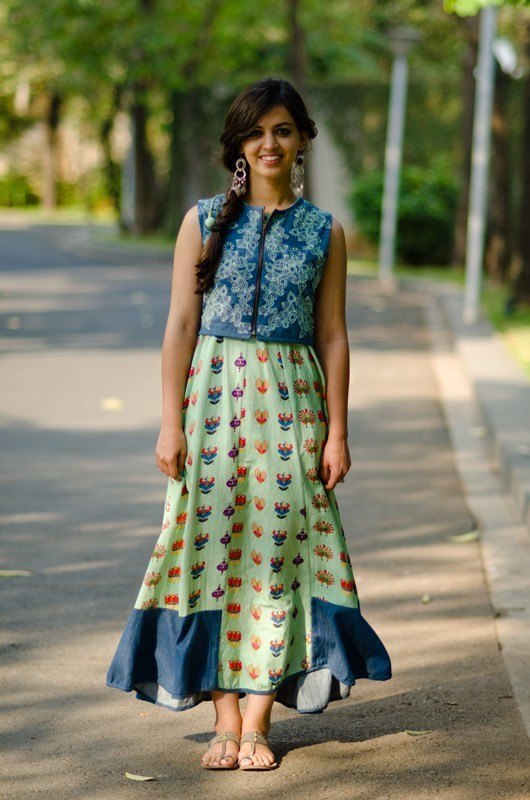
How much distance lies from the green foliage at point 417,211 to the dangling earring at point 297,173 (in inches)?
849

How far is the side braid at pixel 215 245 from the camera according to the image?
3.70 m

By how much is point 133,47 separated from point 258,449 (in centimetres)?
2938

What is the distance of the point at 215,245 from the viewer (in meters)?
3.70

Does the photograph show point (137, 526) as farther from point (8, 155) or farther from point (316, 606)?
point (8, 155)

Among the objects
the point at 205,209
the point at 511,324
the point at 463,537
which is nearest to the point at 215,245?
the point at 205,209

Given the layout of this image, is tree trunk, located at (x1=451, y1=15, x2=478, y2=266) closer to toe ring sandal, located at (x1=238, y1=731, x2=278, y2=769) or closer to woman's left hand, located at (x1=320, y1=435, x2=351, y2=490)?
woman's left hand, located at (x1=320, y1=435, x2=351, y2=490)

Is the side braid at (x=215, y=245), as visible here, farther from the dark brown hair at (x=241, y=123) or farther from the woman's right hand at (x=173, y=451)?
the woman's right hand at (x=173, y=451)

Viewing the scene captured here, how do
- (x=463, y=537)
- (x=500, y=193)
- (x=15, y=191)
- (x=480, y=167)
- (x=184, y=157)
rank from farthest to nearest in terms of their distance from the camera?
(x=15, y=191)
(x=184, y=157)
(x=500, y=193)
(x=480, y=167)
(x=463, y=537)

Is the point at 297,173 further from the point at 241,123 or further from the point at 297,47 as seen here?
the point at 297,47

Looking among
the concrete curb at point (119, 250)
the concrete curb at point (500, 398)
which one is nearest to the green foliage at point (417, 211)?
the concrete curb at point (119, 250)

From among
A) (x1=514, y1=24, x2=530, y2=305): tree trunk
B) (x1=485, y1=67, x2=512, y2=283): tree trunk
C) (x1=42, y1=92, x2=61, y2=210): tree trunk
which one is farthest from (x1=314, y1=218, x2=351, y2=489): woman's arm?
(x1=42, y1=92, x2=61, y2=210): tree trunk

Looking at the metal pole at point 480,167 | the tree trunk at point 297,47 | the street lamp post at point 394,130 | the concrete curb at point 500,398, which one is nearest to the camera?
the concrete curb at point 500,398

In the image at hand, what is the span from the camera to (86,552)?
240 inches

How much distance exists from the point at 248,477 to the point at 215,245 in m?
0.62
